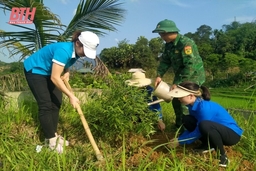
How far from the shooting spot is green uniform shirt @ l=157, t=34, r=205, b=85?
10.3 feet

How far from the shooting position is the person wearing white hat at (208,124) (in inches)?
95.3

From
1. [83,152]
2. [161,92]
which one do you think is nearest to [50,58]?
[83,152]

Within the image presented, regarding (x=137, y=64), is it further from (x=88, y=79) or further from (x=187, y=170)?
(x=187, y=170)

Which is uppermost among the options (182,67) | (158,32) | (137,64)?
(158,32)

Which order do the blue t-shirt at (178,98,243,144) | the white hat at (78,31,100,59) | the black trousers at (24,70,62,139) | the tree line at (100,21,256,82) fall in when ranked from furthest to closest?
the tree line at (100,21,256,82)
the black trousers at (24,70,62,139)
the white hat at (78,31,100,59)
the blue t-shirt at (178,98,243,144)

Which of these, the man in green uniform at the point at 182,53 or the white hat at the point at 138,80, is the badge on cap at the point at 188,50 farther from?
the white hat at the point at 138,80

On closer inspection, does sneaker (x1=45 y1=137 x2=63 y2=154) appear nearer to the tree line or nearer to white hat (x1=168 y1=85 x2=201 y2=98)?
white hat (x1=168 y1=85 x2=201 y2=98)

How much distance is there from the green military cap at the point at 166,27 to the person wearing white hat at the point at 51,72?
785 millimetres

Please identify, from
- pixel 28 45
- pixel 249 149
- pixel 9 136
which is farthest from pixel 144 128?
pixel 28 45

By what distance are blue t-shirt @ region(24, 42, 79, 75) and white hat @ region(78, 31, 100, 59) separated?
0.16 meters

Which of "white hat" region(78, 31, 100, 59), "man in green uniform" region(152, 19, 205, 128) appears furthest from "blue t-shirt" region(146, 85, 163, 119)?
"white hat" region(78, 31, 100, 59)

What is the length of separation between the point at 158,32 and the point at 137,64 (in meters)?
23.0

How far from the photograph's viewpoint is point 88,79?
5.57 m

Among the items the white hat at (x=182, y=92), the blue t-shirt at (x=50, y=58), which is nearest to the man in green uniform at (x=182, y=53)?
the white hat at (x=182, y=92)
